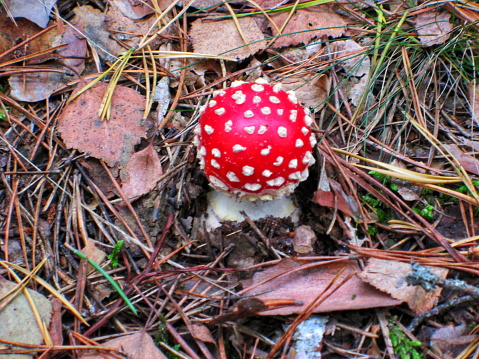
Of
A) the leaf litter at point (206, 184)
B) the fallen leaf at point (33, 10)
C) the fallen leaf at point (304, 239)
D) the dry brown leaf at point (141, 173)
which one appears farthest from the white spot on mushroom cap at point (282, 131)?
the fallen leaf at point (33, 10)

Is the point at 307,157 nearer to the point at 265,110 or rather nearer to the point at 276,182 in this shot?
the point at 276,182

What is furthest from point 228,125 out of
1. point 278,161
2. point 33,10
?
point 33,10

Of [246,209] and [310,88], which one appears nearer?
[246,209]

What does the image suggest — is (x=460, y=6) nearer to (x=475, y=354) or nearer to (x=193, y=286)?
(x=475, y=354)

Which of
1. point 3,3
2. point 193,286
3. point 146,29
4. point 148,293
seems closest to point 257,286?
point 193,286

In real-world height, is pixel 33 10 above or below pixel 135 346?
above

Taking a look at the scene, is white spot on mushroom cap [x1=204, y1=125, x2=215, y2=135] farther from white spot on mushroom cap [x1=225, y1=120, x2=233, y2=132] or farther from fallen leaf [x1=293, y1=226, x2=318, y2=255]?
fallen leaf [x1=293, y1=226, x2=318, y2=255]

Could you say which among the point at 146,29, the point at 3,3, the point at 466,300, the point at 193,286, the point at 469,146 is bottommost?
the point at 193,286
